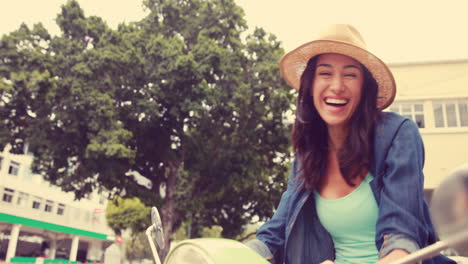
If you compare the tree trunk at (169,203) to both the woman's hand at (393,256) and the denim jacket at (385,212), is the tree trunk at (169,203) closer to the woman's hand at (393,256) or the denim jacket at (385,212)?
the denim jacket at (385,212)

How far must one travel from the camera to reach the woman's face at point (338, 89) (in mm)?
1352

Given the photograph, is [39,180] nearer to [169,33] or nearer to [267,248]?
[169,33]

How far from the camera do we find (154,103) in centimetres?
1239

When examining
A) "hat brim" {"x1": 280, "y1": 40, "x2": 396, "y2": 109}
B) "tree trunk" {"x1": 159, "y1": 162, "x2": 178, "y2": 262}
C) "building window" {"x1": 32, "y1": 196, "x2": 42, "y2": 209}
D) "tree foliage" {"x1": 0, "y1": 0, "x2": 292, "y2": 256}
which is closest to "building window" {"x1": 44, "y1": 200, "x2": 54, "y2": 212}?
"building window" {"x1": 32, "y1": 196, "x2": 42, "y2": 209}

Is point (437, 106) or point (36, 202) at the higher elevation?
point (437, 106)

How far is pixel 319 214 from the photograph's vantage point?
1.36 metres

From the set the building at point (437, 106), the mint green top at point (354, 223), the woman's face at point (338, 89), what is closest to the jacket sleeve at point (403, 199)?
the mint green top at point (354, 223)

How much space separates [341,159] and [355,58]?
0.34 meters

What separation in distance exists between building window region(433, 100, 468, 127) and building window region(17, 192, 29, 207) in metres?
28.3

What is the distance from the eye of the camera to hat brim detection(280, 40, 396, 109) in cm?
134

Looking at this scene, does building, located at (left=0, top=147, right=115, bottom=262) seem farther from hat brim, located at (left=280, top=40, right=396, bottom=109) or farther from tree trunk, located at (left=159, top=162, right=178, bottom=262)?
hat brim, located at (left=280, top=40, right=396, bottom=109)

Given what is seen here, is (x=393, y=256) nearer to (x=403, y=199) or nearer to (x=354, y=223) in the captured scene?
(x=403, y=199)

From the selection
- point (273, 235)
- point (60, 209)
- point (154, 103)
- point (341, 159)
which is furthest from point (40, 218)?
point (341, 159)

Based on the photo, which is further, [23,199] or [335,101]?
[23,199]
